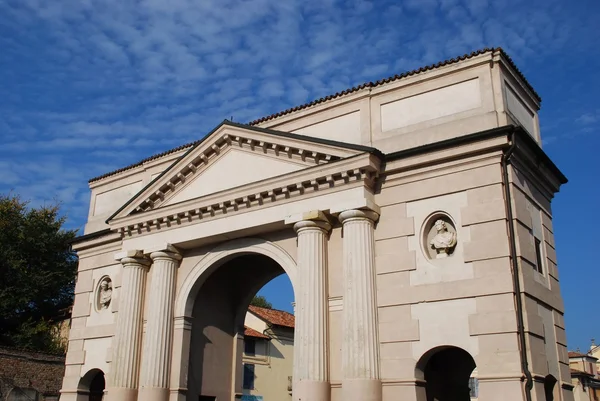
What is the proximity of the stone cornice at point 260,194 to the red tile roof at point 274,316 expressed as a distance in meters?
Answer: 19.2

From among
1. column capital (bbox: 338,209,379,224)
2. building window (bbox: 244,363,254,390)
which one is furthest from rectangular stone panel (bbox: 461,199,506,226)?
building window (bbox: 244,363,254,390)

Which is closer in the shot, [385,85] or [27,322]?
[385,85]

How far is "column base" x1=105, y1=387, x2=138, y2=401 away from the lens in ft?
64.4

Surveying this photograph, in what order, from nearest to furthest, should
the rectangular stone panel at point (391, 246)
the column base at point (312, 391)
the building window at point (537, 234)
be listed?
the column base at point (312, 391) < the rectangular stone panel at point (391, 246) < the building window at point (537, 234)

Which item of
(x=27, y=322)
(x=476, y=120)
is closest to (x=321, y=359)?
(x=476, y=120)

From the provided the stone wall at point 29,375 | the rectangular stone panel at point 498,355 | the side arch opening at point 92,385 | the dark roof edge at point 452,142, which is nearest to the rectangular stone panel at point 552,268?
the rectangular stone panel at point 498,355

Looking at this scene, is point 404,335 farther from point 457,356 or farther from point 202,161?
point 202,161

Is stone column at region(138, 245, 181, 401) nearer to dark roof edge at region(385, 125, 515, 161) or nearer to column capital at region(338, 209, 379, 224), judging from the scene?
column capital at region(338, 209, 379, 224)

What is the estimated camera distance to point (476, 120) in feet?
54.6

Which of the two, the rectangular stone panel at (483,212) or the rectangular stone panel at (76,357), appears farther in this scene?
the rectangular stone panel at (76,357)

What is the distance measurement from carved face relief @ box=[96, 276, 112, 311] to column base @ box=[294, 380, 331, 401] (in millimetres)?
9250

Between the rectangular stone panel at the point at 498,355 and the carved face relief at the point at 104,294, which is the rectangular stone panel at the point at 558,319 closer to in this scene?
the rectangular stone panel at the point at 498,355

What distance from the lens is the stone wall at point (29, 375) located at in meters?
25.8

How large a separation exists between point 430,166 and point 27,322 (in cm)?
2598
